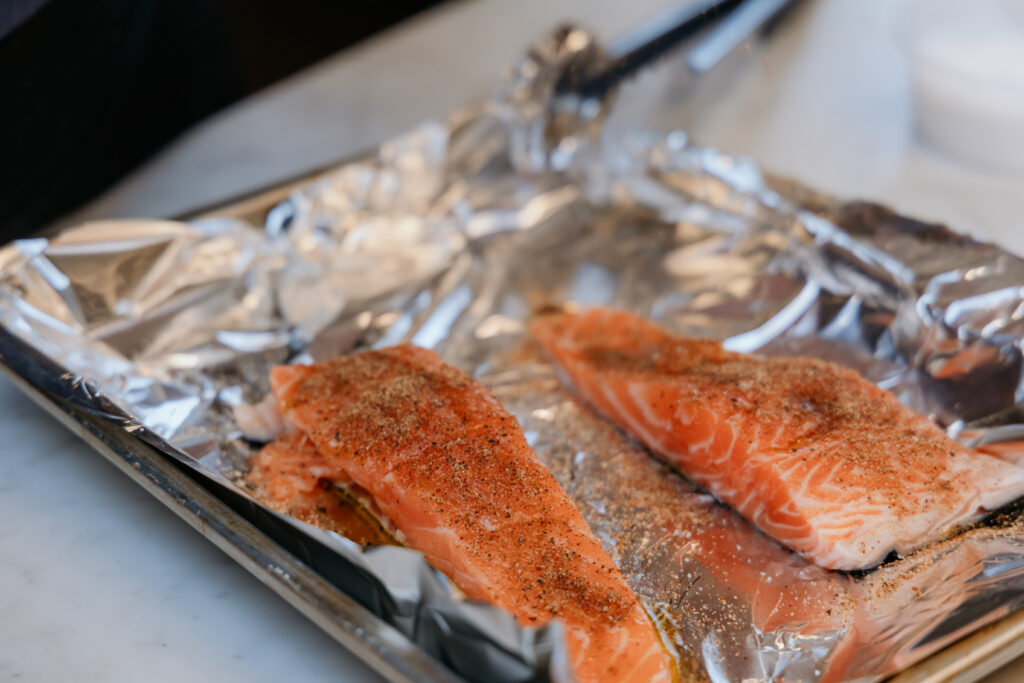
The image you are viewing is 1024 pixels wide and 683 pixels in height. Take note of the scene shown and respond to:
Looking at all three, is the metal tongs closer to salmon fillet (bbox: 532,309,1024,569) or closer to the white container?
the white container

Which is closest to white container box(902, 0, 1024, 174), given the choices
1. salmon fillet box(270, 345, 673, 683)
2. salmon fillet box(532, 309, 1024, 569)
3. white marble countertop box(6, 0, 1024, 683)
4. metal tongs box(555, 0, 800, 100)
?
white marble countertop box(6, 0, 1024, 683)

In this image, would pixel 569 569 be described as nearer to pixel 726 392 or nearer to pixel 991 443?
pixel 726 392

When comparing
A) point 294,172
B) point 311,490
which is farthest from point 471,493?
point 294,172

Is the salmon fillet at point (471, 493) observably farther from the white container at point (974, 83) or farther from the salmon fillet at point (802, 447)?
the white container at point (974, 83)

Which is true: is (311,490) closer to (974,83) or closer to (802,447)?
(802,447)

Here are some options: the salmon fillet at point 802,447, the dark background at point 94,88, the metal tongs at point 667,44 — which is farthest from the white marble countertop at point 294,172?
the salmon fillet at point 802,447
